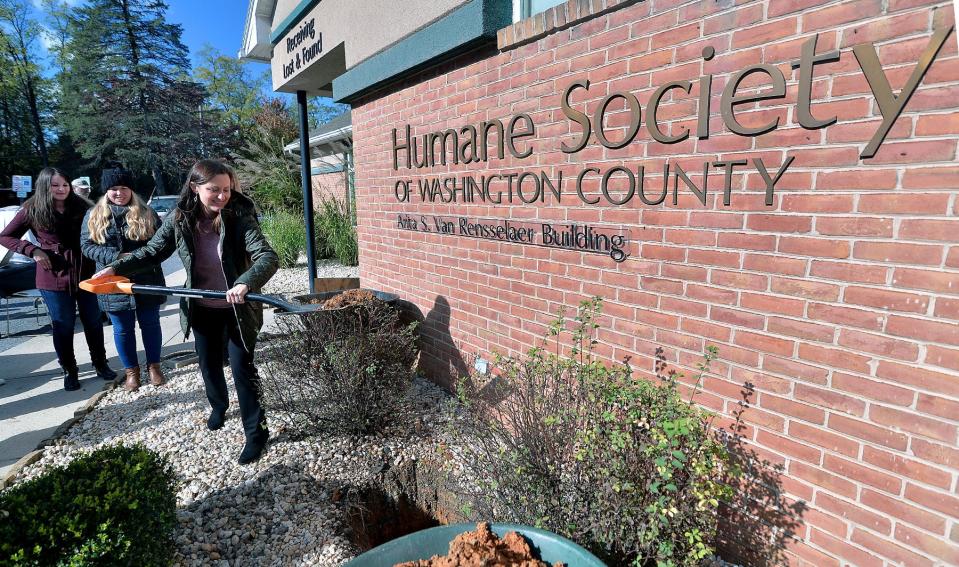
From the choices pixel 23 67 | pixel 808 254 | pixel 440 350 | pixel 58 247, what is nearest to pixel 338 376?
pixel 440 350

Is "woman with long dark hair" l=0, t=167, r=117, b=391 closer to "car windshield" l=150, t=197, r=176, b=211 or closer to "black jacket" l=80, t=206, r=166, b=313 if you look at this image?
"black jacket" l=80, t=206, r=166, b=313

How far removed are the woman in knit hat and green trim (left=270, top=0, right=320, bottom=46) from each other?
3.14 meters

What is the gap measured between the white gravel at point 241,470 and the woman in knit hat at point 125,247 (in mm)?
419

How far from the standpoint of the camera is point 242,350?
3236mm

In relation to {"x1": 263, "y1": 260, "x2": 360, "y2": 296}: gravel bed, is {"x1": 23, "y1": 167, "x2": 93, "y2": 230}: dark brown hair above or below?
above

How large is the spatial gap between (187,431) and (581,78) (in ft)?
12.1

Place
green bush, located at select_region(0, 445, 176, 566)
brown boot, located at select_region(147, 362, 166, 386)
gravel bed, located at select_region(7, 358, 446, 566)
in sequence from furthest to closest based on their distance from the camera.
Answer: brown boot, located at select_region(147, 362, 166, 386)
gravel bed, located at select_region(7, 358, 446, 566)
green bush, located at select_region(0, 445, 176, 566)

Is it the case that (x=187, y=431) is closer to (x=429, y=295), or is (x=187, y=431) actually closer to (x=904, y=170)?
(x=429, y=295)

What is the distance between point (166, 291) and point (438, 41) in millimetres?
2546

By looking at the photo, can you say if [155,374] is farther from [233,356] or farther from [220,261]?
[220,261]

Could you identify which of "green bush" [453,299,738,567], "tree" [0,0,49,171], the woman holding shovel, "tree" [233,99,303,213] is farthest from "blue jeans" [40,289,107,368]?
"tree" [0,0,49,171]

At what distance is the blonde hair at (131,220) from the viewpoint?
410 cm

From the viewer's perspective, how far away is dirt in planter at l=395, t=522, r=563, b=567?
1589 mm

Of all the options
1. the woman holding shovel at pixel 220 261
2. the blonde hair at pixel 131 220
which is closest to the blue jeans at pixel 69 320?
the blonde hair at pixel 131 220
